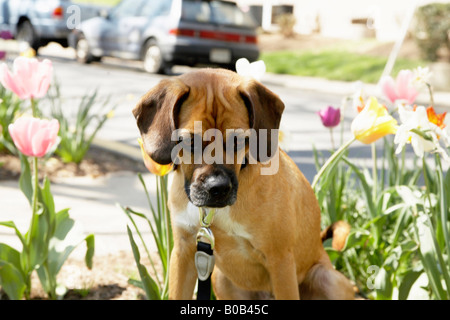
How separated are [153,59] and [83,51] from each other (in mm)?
3085

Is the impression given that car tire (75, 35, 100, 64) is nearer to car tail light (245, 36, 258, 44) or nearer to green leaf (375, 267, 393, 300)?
car tail light (245, 36, 258, 44)

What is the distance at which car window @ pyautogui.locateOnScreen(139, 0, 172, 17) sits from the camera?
44.2 feet

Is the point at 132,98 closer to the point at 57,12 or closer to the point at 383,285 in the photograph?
the point at 383,285

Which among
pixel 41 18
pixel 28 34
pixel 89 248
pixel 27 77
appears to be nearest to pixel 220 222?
pixel 89 248

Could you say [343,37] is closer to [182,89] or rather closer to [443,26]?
[443,26]

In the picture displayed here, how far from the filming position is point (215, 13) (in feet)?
44.5

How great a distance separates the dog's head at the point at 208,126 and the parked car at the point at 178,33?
36.7 feet

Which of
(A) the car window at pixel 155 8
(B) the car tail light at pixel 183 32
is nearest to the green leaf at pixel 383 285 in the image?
(B) the car tail light at pixel 183 32

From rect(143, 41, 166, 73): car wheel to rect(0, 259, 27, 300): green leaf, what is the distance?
1136 cm

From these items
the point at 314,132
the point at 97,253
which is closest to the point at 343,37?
the point at 314,132

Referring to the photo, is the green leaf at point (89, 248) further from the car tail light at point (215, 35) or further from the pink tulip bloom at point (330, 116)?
the car tail light at point (215, 35)

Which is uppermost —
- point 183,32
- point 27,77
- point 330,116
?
point 183,32

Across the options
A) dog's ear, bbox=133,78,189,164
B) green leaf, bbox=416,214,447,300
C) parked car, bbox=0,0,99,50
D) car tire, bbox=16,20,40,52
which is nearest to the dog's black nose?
dog's ear, bbox=133,78,189,164

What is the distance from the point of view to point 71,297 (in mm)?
2873
